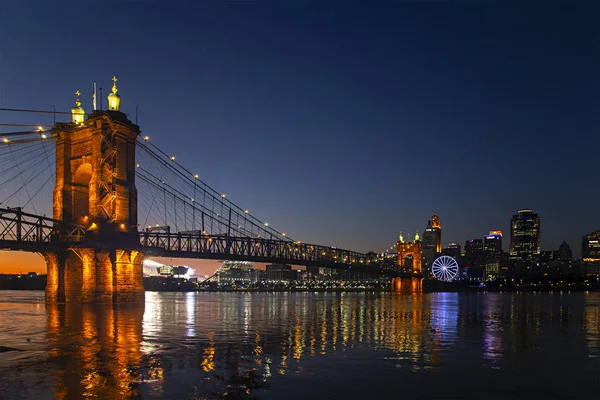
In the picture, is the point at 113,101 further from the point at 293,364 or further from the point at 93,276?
the point at 293,364

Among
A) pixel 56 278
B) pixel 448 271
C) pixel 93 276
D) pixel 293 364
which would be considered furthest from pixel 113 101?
pixel 448 271

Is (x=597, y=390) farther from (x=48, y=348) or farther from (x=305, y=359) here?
(x=48, y=348)

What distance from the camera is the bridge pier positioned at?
193 feet

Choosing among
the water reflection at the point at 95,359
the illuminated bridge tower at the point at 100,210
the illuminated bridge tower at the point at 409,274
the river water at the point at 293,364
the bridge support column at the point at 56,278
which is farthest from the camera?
the illuminated bridge tower at the point at 409,274

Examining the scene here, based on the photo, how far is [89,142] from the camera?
206 ft

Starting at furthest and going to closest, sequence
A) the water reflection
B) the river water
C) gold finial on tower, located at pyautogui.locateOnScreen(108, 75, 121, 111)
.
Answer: gold finial on tower, located at pyautogui.locateOnScreen(108, 75, 121, 111) < the river water < the water reflection

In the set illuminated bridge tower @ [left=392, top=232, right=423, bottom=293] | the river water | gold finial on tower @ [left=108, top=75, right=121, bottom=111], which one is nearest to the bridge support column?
gold finial on tower @ [left=108, top=75, right=121, bottom=111]

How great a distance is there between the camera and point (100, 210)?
5988 centimetres

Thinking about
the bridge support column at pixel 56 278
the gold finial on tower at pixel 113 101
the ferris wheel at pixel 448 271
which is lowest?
the ferris wheel at pixel 448 271

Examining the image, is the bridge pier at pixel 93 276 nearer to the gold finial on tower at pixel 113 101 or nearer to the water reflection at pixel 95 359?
the gold finial on tower at pixel 113 101

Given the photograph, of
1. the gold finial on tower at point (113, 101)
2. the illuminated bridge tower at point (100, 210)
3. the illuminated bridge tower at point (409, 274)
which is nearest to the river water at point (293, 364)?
the illuminated bridge tower at point (100, 210)

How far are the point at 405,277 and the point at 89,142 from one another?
412 ft

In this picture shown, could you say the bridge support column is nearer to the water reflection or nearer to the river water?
the water reflection

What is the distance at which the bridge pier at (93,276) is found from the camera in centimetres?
5872
